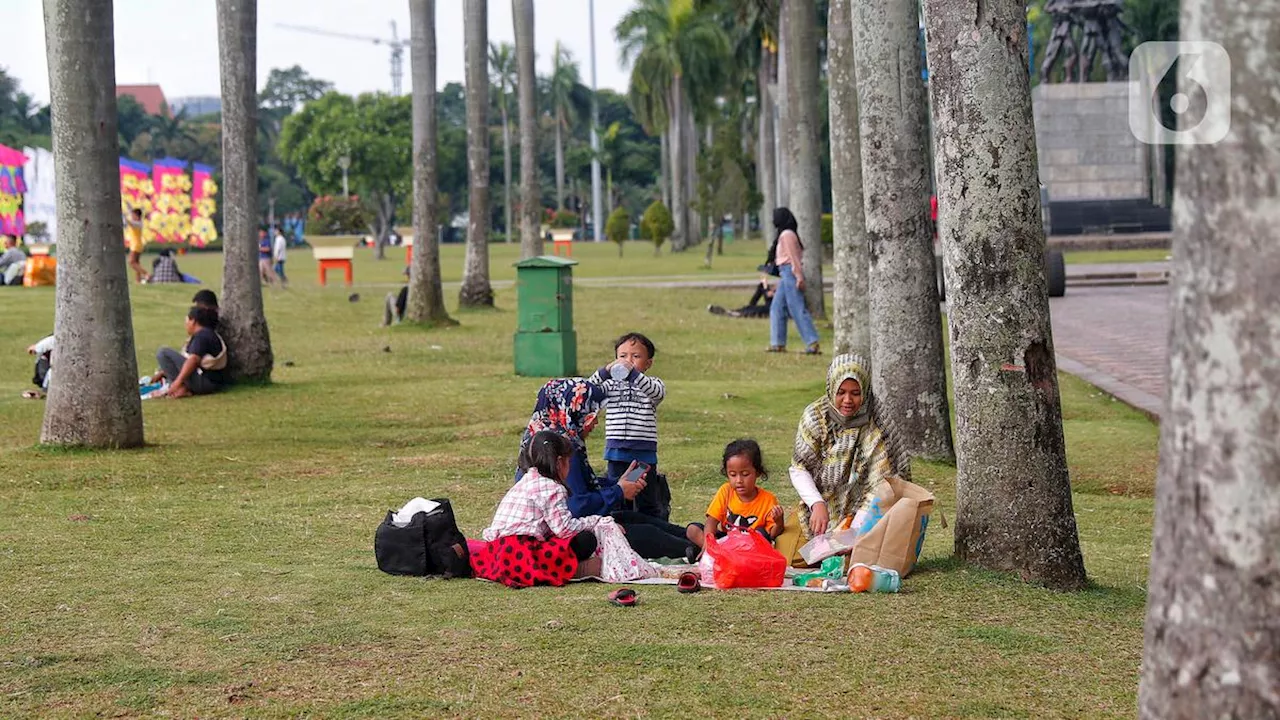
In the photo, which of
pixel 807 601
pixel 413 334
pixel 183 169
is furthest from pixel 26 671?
pixel 183 169

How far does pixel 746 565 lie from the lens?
22.3ft

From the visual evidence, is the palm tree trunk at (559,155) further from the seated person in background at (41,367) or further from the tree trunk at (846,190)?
the tree trunk at (846,190)

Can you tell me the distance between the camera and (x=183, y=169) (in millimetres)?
54469

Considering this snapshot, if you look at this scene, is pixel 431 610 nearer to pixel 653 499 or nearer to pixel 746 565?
pixel 746 565

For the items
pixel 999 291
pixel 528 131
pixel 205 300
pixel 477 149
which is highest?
pixel 528 131

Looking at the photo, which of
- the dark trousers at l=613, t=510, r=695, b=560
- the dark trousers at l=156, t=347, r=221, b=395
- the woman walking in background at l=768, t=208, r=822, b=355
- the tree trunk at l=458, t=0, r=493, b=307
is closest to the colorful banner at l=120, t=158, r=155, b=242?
the tree trunk at l=458, t=0, r=493, b=307

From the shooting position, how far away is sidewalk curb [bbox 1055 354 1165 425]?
541 inches

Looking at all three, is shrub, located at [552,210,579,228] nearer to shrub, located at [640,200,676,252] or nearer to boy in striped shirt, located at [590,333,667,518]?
shrub, located at [640,200,676,252]

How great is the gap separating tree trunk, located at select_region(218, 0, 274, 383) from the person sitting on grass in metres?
7.90

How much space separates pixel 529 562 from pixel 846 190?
8120 mm

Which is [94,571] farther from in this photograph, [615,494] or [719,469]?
[719,469]

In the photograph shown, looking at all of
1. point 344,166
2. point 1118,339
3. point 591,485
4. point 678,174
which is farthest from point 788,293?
point 344,166

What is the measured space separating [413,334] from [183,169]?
35.0 metres

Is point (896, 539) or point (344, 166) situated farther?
point (344, 166)
